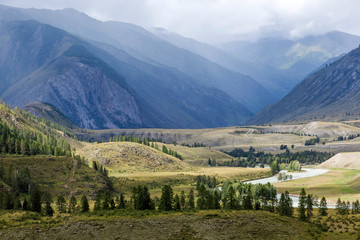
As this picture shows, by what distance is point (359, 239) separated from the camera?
8112 cm

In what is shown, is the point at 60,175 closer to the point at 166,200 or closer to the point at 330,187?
the point at 166,200

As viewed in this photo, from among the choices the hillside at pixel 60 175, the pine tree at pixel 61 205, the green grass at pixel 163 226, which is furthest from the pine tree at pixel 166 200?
the hillside at pixel 60 175

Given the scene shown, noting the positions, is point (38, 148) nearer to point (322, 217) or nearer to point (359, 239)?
point (322, 217)

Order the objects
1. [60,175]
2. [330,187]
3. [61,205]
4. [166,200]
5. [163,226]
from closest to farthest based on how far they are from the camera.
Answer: [163,226], [166,200], [61,205], [60,175], [330,187]

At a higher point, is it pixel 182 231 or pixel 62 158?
pixel 62 158

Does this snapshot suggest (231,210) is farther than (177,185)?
No

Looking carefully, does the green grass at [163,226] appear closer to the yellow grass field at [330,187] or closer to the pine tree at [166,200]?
the pine tree at [166,200]

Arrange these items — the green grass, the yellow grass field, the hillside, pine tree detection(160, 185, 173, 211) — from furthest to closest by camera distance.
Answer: the yellow grass field
the hillside
pine tree detection(160, 185, 173, 211)
the green grass

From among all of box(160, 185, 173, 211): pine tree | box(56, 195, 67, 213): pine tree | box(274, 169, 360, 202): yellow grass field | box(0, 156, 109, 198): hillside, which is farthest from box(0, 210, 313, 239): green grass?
box(274, 169, 360, 202): yellow grass field

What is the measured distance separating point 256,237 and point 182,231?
14208 millimetres

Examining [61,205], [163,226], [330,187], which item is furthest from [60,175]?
[330,187]

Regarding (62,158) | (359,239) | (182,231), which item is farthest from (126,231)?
(62,158)

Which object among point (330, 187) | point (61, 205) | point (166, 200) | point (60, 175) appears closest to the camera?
point (166, 200)

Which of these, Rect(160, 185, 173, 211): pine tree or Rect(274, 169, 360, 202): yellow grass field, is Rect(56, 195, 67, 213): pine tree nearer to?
Rect(160, 185, 173, 211): pine tree
